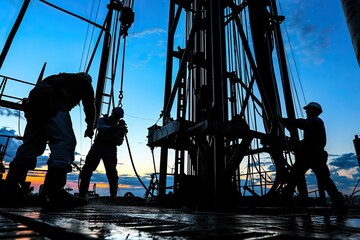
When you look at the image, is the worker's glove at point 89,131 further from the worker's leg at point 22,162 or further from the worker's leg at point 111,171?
the worker's leg at point 111,171

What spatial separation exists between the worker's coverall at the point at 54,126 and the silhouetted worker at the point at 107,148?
202cm

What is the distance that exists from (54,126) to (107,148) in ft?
8.28

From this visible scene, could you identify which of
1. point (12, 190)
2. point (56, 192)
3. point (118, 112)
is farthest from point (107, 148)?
point (56, 192)

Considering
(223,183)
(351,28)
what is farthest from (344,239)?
(223,183)

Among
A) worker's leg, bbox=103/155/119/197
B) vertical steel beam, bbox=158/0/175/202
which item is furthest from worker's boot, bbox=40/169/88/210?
vertical steel beam, bbox=158/0/175/202

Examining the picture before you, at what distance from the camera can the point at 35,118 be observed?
2.59 metres

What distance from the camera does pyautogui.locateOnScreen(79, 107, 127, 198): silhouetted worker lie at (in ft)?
15.9

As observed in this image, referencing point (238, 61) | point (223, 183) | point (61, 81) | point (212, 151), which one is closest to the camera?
point (61, 81)

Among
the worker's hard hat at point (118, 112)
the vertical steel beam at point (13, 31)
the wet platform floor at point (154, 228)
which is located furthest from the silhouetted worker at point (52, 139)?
the vertical steel beam at point (13, 31)

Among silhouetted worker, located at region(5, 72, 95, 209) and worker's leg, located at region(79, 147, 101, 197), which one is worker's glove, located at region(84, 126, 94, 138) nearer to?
silhouetted worker, located at region(5, 72, 95, 209)

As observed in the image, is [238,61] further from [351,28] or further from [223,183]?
[351,28]

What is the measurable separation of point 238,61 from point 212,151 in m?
3.89

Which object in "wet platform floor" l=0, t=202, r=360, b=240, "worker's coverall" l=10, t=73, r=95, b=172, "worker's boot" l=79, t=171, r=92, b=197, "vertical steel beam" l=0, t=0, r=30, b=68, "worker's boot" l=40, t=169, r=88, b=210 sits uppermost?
"vertical steel beam" l=0, t=0, r=30, b=68

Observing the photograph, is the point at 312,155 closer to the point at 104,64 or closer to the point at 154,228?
the point at 154,228
